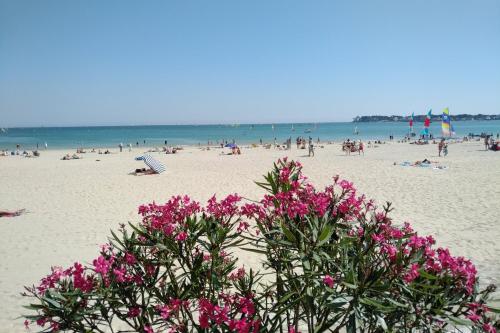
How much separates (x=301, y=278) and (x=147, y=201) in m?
10.2

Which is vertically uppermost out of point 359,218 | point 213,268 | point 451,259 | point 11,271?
point 359,218

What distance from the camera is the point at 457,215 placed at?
8.80 meters

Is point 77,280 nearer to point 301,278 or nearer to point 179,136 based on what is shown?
point 301,278

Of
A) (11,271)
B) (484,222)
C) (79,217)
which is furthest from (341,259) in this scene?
(79,217)

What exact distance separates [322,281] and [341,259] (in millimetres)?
182

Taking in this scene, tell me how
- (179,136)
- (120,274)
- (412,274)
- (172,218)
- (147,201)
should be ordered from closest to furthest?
(412,274) → (120,274) → (172,218) → (147,201) → (179,136)

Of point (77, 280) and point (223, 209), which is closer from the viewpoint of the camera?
point (77, 280)

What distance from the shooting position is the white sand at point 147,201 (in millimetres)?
6359

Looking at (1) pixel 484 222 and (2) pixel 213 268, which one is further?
(1) pixel 484 222

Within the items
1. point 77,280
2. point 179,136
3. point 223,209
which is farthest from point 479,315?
point 179,136

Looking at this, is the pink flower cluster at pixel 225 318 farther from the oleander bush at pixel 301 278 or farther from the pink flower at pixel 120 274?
the pink flower at pixel 120 274

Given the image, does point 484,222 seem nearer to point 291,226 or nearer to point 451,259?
point 451,259

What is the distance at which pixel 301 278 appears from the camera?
6.40 ft

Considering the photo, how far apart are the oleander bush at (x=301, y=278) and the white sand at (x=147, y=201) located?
2.69m
